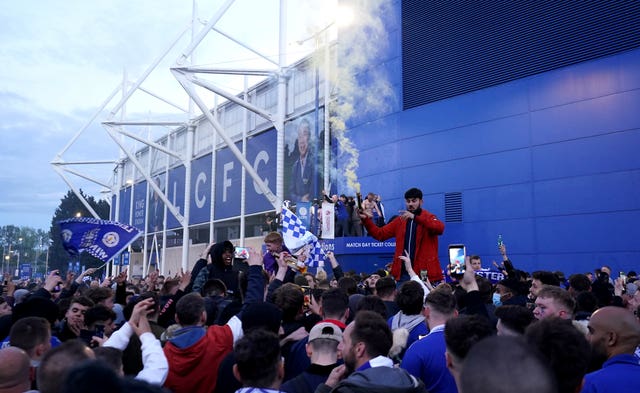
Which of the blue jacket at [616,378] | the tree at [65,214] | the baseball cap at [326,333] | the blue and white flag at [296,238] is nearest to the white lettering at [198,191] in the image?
the blue and white flag at [296,238]

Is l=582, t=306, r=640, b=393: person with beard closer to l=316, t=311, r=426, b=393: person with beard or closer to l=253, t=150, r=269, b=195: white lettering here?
l=316, t=311, r=426, b=393: person with beard

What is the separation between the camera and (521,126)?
58.9 ft

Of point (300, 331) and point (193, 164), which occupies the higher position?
point (193, 164)

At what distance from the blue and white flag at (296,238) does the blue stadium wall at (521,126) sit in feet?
28.9

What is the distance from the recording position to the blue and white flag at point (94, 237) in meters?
11.6

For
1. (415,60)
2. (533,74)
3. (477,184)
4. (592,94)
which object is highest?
(415,60)

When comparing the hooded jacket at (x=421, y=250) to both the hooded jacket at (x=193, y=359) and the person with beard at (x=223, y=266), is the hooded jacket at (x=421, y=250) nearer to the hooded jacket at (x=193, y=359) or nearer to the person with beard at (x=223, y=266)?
the person with beard at (x=223, y=266)

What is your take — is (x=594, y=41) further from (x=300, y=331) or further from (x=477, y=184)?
(x=300, y=331)

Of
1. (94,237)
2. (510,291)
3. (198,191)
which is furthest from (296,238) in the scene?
(198,191)

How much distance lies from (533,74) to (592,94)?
2088 mm

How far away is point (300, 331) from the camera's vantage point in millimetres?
4398

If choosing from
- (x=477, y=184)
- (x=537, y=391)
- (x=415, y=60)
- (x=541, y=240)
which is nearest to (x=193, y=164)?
(x=415, y=60)

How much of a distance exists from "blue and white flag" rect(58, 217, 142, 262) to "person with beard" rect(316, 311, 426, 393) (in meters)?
9.29

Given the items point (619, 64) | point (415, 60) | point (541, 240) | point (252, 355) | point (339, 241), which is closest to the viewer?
point (252, 355)
